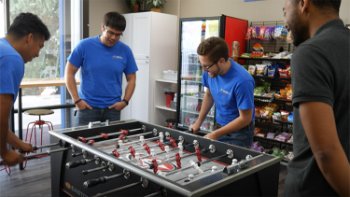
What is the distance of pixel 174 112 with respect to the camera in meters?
5.62

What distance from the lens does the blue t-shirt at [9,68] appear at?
1.68m

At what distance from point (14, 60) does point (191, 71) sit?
3.60 metres

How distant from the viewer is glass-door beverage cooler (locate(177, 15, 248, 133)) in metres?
4.73

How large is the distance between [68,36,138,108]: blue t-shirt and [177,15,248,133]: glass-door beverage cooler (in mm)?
2033

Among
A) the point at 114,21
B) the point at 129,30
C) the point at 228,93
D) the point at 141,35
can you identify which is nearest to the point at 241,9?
the point at 141,35

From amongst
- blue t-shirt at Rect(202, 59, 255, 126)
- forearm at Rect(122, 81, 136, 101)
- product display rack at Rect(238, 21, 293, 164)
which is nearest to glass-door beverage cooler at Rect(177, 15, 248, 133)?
product display rack at Rect(238, 21, 293, 164)

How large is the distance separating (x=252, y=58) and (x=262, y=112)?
2.52 feet

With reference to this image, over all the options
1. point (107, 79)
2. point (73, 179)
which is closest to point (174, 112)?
point (107, 79)

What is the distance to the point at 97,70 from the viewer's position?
9.55 feet

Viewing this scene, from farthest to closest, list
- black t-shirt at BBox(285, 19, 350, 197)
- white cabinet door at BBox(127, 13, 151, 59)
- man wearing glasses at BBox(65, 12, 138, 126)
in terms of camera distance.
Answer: white cabinet door at BBox(127, 13, 151, 59), man wearing glasses at BBox(65, 12, 138, 126), black t-shirt at BBox(285, 19, 350, 197)

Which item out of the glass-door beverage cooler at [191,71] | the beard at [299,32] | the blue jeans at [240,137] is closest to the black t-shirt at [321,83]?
the beard at [299,32]

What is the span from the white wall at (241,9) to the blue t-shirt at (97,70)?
2.50 metres

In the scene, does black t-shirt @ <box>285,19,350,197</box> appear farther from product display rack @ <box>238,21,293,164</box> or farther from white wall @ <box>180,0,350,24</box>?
white wall @ <box>180,0,350,24</box>

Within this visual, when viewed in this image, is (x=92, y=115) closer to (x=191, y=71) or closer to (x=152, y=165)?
(x=152, y=165)
